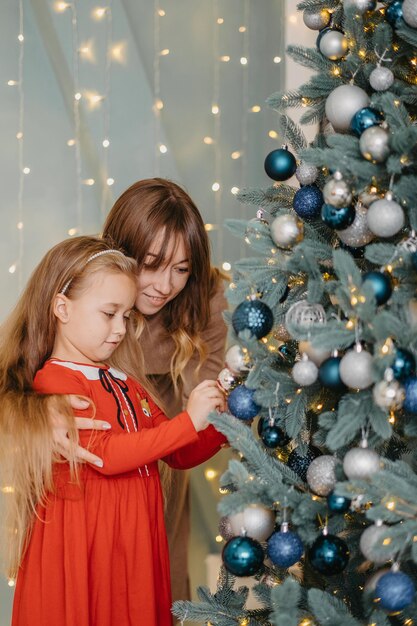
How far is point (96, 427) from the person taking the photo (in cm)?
162

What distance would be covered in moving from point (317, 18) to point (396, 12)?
224 millimetres

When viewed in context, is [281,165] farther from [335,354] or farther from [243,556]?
[243,556]

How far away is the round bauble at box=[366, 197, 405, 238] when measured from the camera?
1126 mm

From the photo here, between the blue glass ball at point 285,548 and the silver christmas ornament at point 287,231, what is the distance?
1.60ft

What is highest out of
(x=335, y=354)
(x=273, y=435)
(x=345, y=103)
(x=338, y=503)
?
(x=345, y=103)

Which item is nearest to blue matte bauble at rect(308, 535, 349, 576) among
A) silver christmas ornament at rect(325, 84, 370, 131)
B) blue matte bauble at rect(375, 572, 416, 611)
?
blue matte bauble at rect(375, 572, 416, 611)

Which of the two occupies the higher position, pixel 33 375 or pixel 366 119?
pixel 366 119

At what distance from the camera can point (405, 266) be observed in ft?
3.79

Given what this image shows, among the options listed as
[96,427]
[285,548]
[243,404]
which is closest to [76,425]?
[96,427]

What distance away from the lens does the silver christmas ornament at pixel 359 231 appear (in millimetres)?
1244

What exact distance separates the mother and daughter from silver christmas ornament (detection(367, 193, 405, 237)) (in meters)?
0.58

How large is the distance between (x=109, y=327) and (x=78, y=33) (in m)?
1.48

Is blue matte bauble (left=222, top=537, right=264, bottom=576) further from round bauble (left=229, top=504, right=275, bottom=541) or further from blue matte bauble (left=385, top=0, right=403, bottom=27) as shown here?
blue matte bauble (left=385, top=0, right=403, bottom=27)

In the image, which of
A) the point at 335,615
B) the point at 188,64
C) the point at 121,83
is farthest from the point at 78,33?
the point at 335,615
